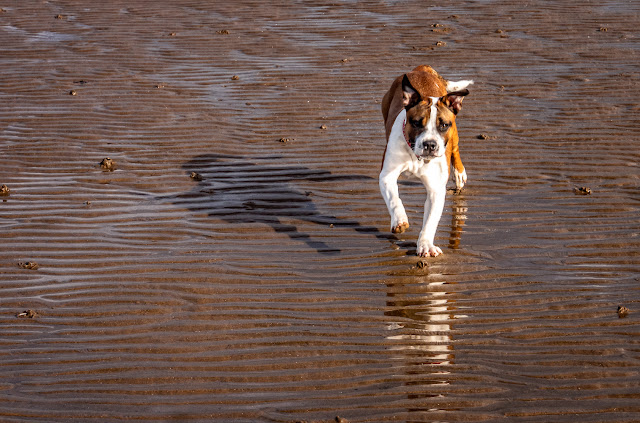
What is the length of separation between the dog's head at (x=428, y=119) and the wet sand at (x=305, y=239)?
2.95 feet

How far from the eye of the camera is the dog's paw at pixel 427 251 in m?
6.00

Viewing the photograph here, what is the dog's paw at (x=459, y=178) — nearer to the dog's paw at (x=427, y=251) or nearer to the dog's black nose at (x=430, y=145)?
the dog's paw at (x=427, y=251)

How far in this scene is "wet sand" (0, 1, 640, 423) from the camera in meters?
4.47

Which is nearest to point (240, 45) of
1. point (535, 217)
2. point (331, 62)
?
point (331, 62)

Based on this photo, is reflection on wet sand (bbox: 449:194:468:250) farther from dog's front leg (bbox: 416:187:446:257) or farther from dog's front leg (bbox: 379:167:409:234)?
dog's front leg (bbox: 379:167:409:234)

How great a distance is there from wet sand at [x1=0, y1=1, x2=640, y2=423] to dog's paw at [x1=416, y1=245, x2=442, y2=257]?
134mm

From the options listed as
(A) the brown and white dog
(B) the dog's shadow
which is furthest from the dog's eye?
(B) the dog's shadow

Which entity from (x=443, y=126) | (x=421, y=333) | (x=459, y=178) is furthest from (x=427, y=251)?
(x=459, y=178)

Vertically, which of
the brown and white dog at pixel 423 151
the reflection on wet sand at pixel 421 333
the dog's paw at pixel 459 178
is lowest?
the reflection on wet sand at pixel 421 333

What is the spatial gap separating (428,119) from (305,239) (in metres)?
1.45

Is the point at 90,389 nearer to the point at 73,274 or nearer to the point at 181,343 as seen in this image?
the point at 181,343

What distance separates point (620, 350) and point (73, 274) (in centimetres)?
392

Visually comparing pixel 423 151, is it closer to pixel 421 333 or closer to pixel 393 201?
pixel 393 201

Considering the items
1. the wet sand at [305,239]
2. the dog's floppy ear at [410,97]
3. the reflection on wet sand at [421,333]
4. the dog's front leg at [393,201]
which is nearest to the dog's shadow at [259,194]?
the wet sand at [305,239]
